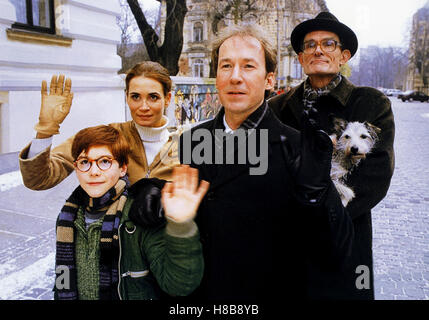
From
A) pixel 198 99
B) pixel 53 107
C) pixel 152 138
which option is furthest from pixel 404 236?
pixel 198 99

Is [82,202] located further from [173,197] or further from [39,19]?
[39,19]

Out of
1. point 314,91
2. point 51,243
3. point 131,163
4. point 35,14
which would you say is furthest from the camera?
point 51,243

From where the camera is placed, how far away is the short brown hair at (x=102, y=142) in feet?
4.35

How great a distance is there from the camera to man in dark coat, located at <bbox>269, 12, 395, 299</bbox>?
1.50 meters

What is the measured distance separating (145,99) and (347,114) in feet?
2.45

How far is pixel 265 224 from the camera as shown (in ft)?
4.37

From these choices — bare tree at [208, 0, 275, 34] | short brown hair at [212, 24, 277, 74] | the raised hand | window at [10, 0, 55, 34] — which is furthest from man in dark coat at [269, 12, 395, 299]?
bare tree at [208, 0, 275, 34]

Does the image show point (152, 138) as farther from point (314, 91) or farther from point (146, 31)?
point (146, 31)

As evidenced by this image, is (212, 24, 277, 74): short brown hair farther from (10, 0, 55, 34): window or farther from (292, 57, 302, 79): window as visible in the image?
(10, 0, 55, 34): window

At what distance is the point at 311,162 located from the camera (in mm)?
1079

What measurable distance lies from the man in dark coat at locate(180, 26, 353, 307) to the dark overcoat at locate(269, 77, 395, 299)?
225 millimetres

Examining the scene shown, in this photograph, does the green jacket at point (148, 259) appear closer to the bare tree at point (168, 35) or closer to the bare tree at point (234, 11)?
the bare tree at point (168, 35)

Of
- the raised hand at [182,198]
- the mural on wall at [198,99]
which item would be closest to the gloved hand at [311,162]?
the raised hand at [182,198]
